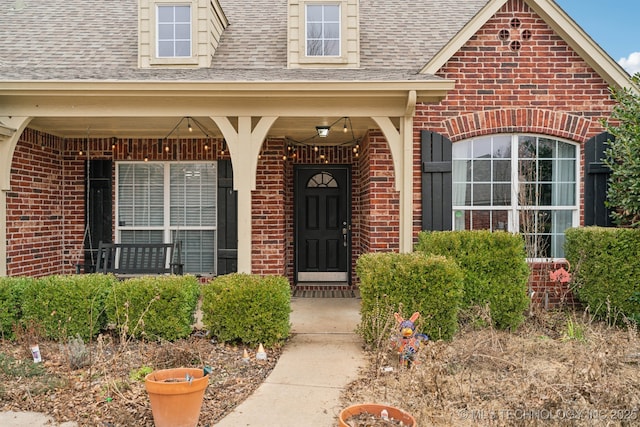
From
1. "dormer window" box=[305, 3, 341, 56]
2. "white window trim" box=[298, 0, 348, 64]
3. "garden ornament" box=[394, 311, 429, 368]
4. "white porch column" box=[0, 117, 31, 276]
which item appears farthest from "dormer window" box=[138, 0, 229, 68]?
Answer: "garden ornament" box=[394, 311, 429, 368]

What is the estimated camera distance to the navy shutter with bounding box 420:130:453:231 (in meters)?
6.34

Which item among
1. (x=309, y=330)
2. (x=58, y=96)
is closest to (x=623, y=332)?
(x=309, y=330)

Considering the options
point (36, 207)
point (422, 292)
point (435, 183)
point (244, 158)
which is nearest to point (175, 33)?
point (244, 158)

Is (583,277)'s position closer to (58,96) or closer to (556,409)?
(556,409)

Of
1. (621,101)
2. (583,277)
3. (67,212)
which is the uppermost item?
(621,101)

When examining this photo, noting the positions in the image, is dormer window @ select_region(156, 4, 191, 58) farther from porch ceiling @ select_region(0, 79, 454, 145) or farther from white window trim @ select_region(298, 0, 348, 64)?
white window trim @ select_region(298, 0, 348, 64)

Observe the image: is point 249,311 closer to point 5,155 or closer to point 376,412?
point 376,412

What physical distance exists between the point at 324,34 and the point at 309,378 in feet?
17.0

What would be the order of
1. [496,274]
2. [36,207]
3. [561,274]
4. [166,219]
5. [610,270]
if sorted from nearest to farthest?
[496,274] → [610,270] → [561,274] → [36,207] → [166,219]

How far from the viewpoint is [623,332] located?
5203 mm

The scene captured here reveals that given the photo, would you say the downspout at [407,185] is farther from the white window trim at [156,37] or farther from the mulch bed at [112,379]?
the white window trim at [156,37]

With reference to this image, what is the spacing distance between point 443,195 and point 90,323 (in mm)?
4581

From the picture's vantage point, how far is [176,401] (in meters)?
3.02

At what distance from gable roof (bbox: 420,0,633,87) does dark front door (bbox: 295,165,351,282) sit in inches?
119
